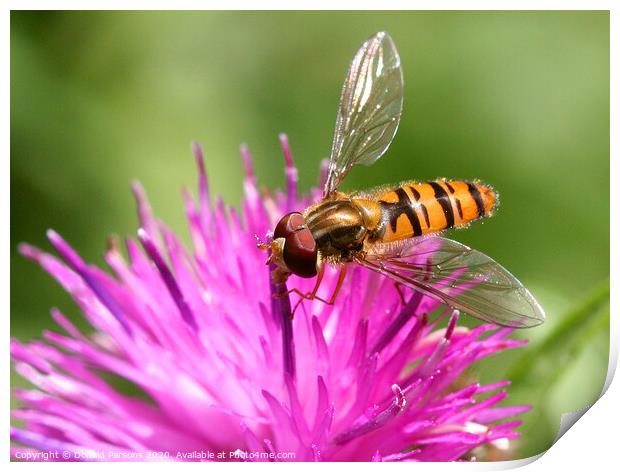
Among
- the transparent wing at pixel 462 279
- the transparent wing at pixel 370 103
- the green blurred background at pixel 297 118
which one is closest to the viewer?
the transparent wing at pixel 462 279

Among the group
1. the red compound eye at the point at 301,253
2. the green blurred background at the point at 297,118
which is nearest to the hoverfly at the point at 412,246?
the red compound eye at the point at 301,253

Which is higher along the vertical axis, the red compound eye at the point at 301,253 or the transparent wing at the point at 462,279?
the red compound eye at the point at 301,253

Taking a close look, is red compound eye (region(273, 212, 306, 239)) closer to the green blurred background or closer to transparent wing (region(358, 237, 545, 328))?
transparent wing (region(358, 237, 545, 328))

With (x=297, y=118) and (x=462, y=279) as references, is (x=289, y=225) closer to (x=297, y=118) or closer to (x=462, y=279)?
(x=462, y=279)

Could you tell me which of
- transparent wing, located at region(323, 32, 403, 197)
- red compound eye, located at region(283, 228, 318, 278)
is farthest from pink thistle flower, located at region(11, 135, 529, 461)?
transparent wing, located at region(323, 32, 403, 197)

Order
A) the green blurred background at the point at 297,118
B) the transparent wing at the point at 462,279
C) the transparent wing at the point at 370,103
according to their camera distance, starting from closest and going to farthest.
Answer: the transparent wing at the point at 462,279 → the transparent wing at the point at 370,103 → the green blurred background at the point at 297,118

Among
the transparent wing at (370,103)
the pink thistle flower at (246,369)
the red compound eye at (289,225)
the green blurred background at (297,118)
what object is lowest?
the pink thistle flower at (246,369)

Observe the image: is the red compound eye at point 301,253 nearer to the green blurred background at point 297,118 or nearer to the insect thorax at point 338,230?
the insect thorax at point 338,230
